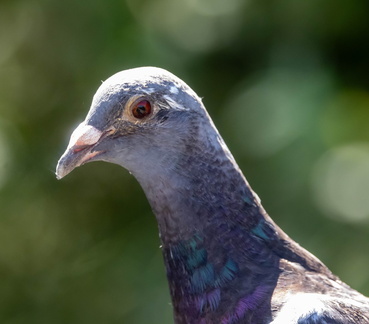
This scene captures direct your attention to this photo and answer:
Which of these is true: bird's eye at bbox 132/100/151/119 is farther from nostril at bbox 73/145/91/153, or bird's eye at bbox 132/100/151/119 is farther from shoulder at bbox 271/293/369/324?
shoulder at bbox 271/293/369/324

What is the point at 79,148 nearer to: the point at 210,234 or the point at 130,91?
the point at 130,91

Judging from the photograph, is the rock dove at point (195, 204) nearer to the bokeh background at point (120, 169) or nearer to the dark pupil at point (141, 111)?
the dark pupil at point (141, 111)

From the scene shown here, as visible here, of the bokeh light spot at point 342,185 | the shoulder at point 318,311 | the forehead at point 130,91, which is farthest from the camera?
the bokeh light spot at point 342,185

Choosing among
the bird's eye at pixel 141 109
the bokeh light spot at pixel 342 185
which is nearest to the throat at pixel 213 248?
the bird's eye at pixel 141 109

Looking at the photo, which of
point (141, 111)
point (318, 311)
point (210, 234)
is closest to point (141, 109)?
point (141, 111)

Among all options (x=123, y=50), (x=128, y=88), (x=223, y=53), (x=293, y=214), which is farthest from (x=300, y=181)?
(x=128, y=88)

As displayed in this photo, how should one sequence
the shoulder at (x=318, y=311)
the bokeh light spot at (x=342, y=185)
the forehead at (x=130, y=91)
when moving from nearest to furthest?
the shoulder at (x=318, y=311)
the forehead at (x=130, y=91)
the bokeh light spot at (x=342, y=185)

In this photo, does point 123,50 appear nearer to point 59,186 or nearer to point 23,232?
point 59,186

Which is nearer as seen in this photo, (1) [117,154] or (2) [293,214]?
(1) [117,154]
